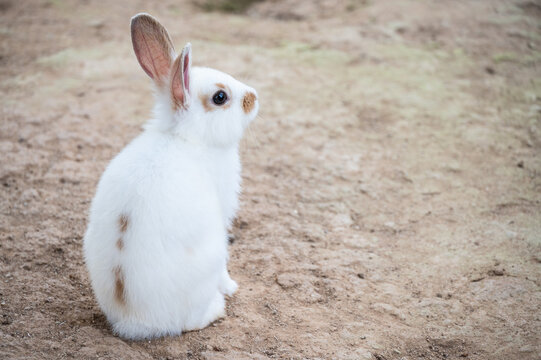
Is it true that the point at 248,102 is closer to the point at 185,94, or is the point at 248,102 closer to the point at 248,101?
the point at 248,101

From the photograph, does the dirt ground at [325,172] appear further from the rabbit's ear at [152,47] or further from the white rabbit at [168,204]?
the rabbit's ear at [152,47]

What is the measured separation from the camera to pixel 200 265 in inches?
104

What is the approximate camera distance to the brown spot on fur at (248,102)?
9.98ft

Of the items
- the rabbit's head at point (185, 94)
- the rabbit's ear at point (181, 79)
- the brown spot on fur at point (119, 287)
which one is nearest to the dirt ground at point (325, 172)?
the brown spot on fur at point (119, 287)

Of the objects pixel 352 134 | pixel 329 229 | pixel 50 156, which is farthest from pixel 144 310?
pixel 352 134

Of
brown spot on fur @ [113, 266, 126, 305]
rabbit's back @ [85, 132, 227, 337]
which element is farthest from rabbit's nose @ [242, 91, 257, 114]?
brown spot on fur @ [113, 266, 126, 305]

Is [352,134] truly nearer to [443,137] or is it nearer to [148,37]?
[443,137]

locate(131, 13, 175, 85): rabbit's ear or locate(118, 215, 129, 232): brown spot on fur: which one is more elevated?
locate(131, 13, 175, 85): rabbit's ear

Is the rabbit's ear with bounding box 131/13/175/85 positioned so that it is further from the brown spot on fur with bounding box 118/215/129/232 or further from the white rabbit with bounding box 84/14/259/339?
the brown spot on fur with bounding box 118/215/129/232

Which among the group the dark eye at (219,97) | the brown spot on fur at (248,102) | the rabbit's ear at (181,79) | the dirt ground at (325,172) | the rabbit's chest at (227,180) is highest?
the rabbit's ear at (181,79)

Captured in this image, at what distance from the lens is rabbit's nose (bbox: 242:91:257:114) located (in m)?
3.04

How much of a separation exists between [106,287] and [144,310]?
0.22m

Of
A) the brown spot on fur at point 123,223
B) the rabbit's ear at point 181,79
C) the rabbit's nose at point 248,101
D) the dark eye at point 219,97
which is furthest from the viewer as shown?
the rabbit's nose at point 248,101

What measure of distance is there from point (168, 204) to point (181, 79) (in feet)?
2.19
